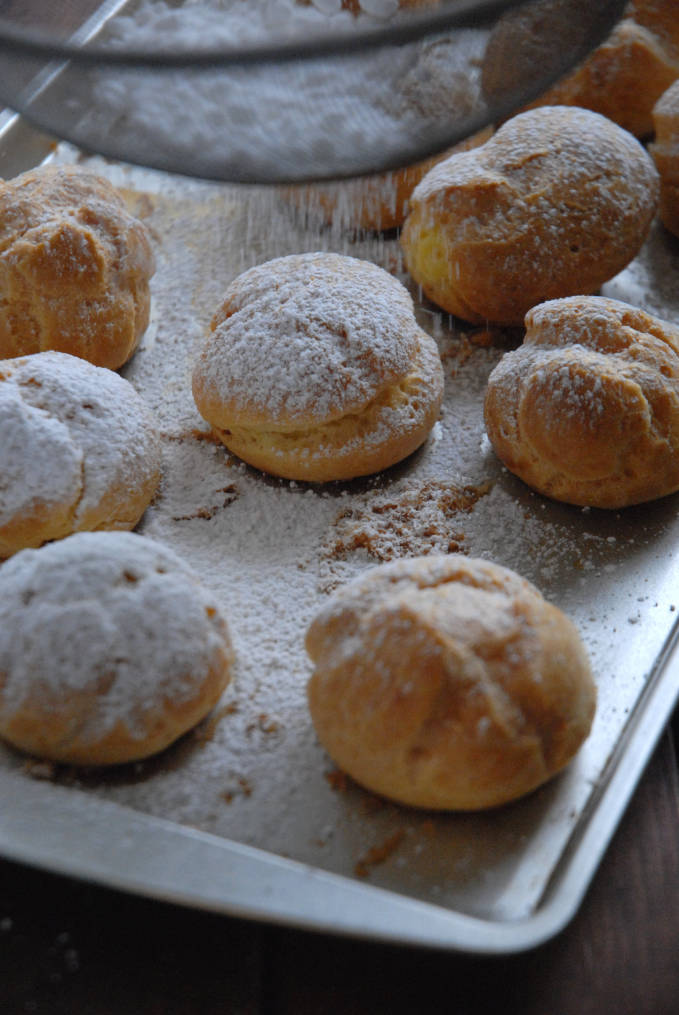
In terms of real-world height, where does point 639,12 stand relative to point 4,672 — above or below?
above

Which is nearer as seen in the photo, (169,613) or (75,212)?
(169,613)

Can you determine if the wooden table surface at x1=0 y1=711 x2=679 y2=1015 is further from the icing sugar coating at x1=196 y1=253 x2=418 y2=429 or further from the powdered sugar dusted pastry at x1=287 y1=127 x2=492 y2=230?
the powdered sugar dusted pastry at x1=287 y1=127 x2=492 y2=230

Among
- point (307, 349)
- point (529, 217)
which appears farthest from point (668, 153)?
point (307, 349)

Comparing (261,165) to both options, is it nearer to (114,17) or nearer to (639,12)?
(114,17)

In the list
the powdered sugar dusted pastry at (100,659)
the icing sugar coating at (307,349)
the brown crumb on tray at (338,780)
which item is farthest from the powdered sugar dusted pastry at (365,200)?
the brown crumb on tray at (338,780)

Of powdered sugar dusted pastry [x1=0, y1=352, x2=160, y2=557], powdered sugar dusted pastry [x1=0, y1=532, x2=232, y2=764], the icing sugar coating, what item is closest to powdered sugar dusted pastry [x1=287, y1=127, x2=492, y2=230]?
the icing sugar coating

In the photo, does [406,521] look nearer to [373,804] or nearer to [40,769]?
[373,804]

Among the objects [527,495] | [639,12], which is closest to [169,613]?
[527,495]
